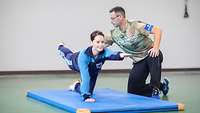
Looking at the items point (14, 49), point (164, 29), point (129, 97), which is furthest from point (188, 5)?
point (129, 97)

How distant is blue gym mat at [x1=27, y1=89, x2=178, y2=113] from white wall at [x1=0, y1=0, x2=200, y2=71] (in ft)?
11.6

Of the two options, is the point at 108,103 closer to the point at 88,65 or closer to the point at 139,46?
the point at 88,65

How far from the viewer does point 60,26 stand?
8.39 m

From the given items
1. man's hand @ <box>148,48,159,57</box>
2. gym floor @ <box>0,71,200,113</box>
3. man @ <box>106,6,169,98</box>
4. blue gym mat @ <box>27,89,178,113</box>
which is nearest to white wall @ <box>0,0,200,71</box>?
gym floor @ <box>0,71,200,113</box>

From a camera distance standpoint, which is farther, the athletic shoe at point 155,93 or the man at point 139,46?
the athletic shoe at point 155,93

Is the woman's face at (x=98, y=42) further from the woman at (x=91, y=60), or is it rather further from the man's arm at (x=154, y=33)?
the man's arm at (x=154, y=33)

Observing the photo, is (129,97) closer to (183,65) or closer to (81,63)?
(81,63)

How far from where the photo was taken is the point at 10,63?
8.12 m

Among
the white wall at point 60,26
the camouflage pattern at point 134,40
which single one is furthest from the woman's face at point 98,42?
the white wall at point 60,26

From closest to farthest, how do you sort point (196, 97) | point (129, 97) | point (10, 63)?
point (129, 97) < point (196, 97) < point (10, 63)

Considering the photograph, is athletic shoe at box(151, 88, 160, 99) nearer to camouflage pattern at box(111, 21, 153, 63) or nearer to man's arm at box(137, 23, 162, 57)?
camouflage pattern at box(111, 21, 153, 63)

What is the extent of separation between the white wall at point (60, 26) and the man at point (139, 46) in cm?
368

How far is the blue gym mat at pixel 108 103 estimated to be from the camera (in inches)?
147

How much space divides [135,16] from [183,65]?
154 cm
